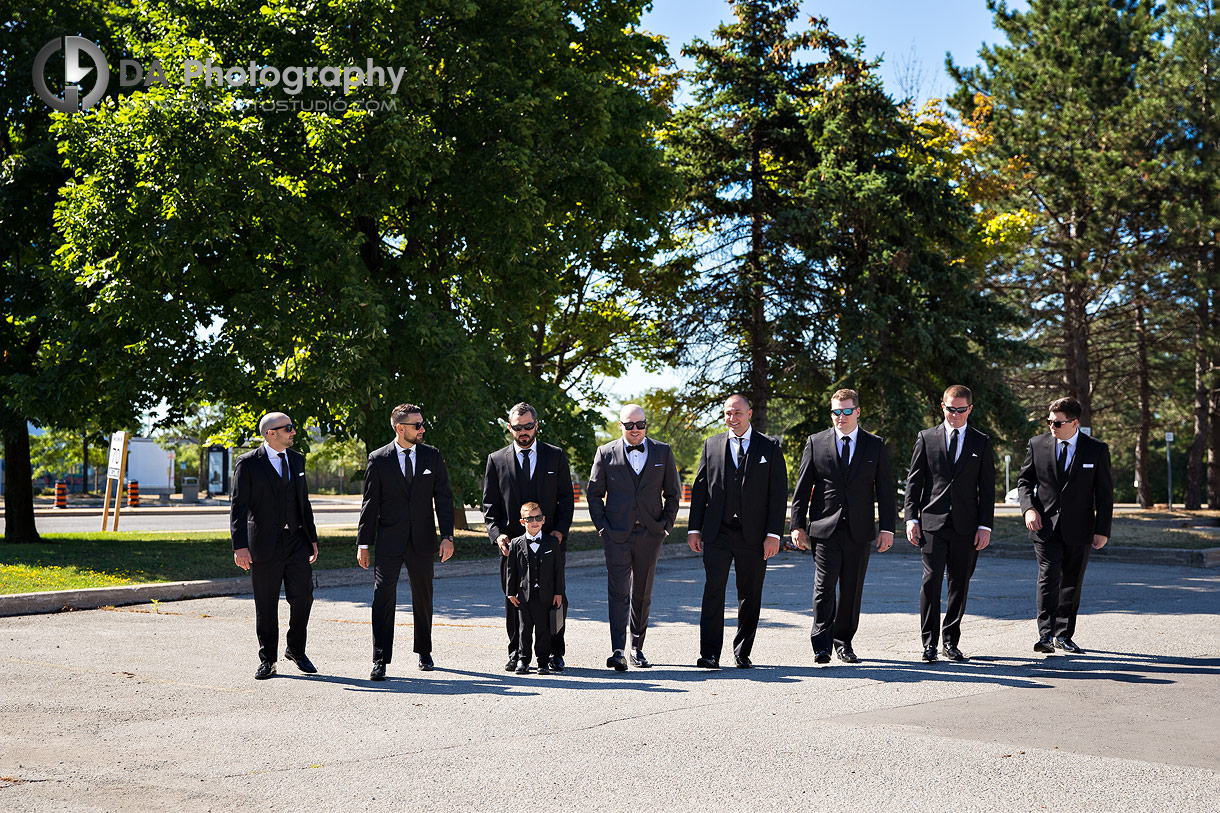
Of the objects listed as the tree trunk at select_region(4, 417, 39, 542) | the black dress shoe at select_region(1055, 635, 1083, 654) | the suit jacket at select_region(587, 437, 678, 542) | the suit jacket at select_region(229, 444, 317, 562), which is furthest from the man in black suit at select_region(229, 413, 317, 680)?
the tree trunk at select_region(4, 417, 39, 542)

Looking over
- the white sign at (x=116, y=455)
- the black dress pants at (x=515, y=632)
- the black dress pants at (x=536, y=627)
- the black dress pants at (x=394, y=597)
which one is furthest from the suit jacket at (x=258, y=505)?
the white sign at (x=116, y=455)

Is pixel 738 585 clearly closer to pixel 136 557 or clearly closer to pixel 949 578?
pixel 949 578

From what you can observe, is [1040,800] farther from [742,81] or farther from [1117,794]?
[742,81]

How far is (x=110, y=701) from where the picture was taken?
7117mm

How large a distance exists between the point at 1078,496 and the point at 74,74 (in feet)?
59.3

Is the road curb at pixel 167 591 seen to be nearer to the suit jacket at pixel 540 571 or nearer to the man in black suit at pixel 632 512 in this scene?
the suit jacket at pixel 540 571

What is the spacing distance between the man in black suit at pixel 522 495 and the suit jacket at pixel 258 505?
4.60ft

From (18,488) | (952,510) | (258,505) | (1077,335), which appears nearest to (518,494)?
(258,505)

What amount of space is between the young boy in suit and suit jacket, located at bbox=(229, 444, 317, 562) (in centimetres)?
159

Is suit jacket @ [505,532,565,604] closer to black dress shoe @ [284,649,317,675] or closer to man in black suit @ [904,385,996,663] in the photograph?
black dress shoe @ [284,649,317,675]

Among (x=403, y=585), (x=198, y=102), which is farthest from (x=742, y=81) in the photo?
(x=403, y=585)

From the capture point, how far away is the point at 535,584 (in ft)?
27.4

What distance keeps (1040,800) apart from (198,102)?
48.3 feet

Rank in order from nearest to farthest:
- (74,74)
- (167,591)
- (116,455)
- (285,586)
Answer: (285,586) → (167,591) → (74,74) → (116,455)
